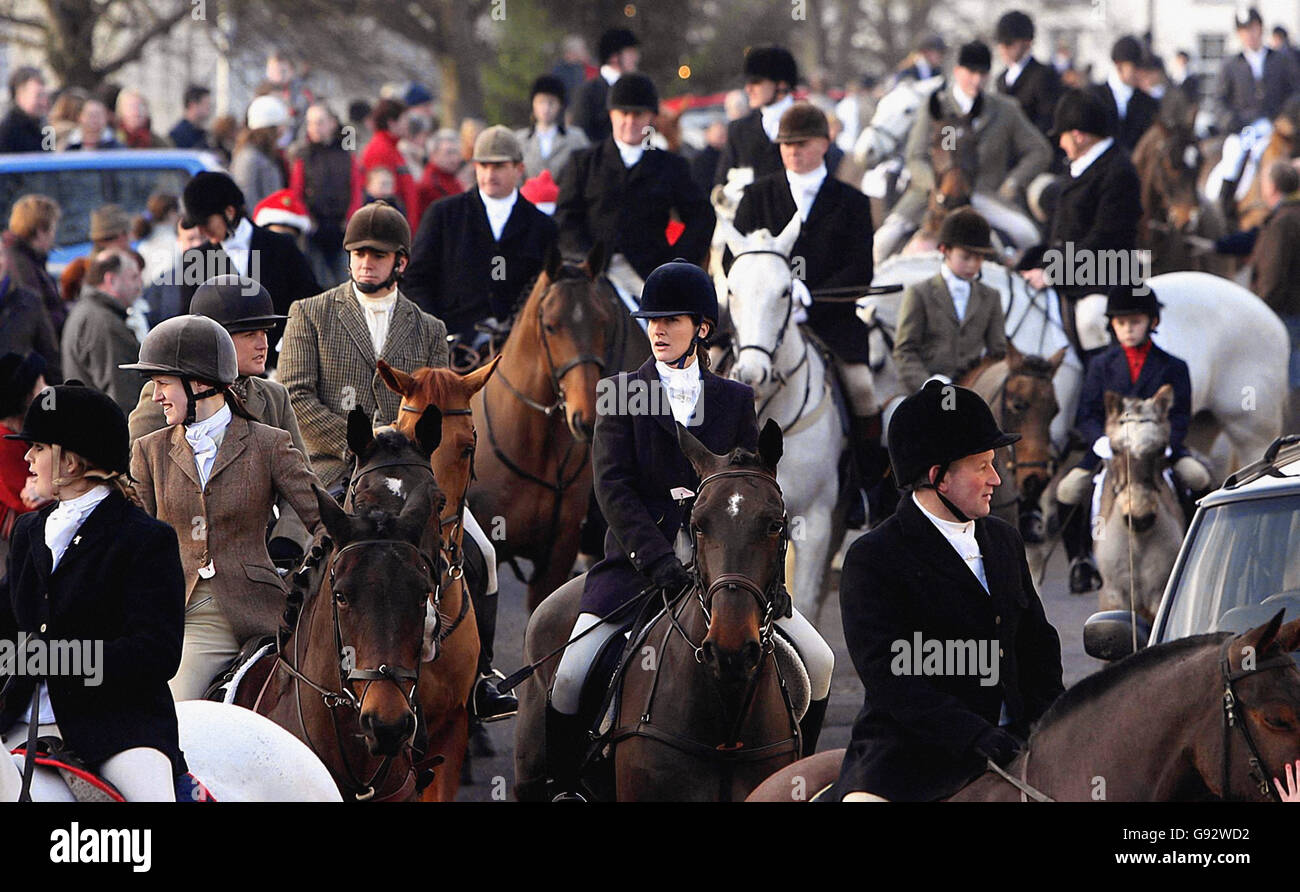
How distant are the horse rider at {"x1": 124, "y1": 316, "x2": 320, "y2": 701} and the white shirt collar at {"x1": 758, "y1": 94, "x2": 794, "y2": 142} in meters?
8.70

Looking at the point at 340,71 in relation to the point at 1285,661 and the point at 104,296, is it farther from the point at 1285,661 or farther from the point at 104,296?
the point at 1285,661

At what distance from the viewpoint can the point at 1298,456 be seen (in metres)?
7.11

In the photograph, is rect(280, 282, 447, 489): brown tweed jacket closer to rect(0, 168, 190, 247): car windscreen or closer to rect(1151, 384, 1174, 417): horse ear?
Answer: rect(1151, 384, 1174, 417): horse ear

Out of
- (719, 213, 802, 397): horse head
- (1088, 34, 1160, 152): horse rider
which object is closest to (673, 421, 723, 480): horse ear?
(719, 213, 802, 397): horse head

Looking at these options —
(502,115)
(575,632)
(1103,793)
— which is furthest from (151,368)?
(502,115)

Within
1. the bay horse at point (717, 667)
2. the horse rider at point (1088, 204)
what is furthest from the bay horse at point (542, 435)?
the horse rider at point (1088, 204)

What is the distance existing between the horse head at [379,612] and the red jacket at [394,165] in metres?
12.7

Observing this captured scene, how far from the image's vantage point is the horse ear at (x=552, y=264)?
36.5ft

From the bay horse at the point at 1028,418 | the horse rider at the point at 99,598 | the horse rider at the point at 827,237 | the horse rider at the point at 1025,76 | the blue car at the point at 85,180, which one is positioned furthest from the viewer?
the blue car at the point at 85,180

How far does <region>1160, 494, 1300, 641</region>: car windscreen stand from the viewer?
6367 millimetres

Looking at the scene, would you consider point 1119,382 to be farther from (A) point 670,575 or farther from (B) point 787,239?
(A) point 670,575

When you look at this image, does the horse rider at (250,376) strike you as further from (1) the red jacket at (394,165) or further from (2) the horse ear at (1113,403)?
(1) the red jacket at (394,165)
